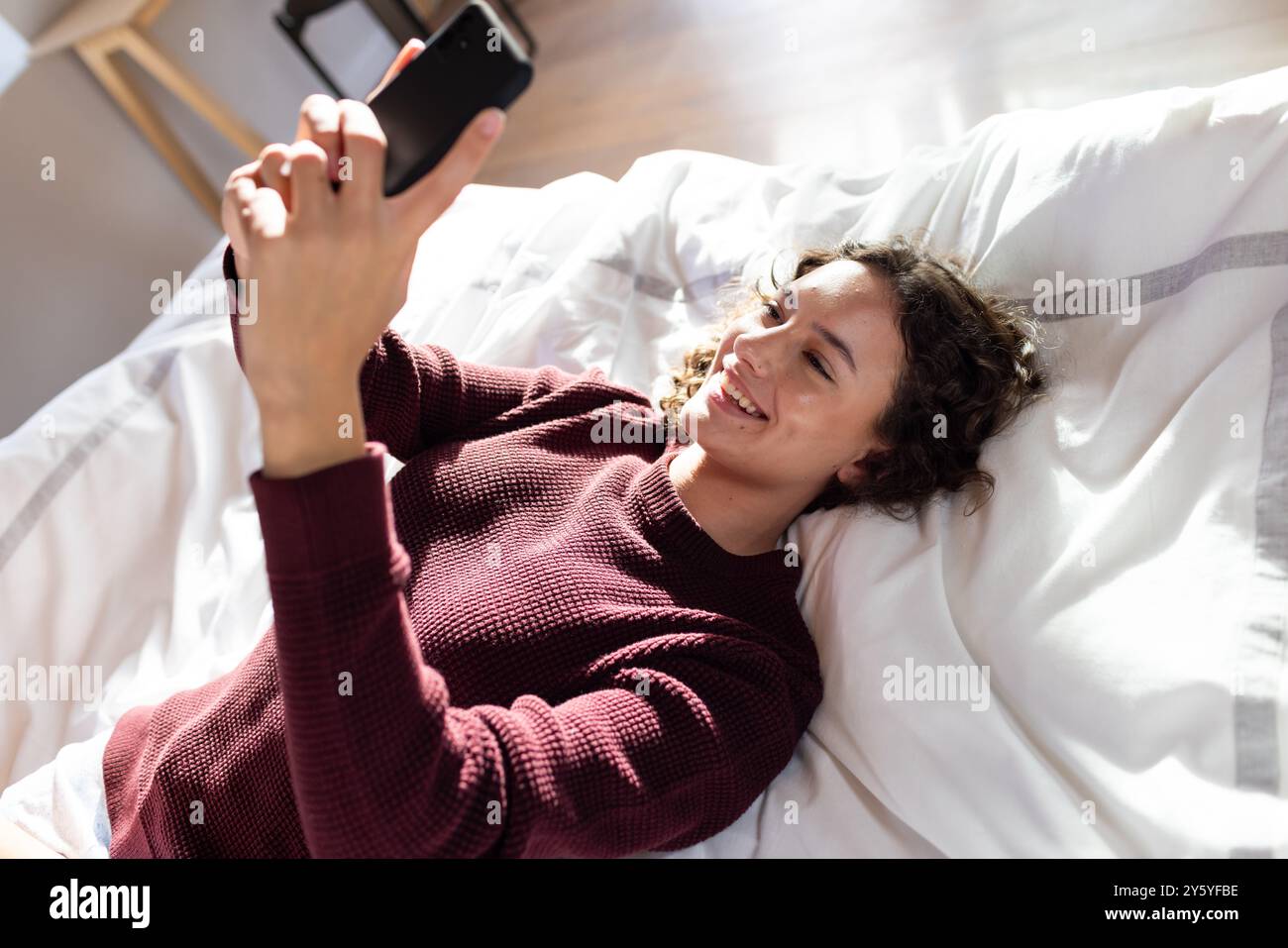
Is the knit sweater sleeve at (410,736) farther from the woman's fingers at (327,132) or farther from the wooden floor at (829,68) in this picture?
the wooden floor at (829,68)

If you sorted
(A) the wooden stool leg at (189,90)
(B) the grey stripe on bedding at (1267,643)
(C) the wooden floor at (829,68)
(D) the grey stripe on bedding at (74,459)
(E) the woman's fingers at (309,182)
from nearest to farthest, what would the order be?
1. (E) the woman's fingers at (309,182)
2. (B) the grey stripe on bedding at (1267,643)
3. (D) the grey stripe on bedding at (74,459)
4. (C) the wooden floor at (829,68)
5. (A) the wooden stool leg at (189,90)

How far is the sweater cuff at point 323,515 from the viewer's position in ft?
2.27

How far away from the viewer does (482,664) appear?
0.96m

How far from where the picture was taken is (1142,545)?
1.02 metres

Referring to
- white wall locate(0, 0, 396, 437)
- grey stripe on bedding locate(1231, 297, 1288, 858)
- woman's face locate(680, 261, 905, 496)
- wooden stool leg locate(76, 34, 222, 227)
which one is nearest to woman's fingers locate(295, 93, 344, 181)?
woman's face locate(680, 261, 905, 496)

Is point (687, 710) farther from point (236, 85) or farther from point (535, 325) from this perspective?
point (236, 85)

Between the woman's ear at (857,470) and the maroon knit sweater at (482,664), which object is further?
the woman's ear at (857,470)

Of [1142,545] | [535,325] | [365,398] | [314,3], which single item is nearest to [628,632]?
[365,398]

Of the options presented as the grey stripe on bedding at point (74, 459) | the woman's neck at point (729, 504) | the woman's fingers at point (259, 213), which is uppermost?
the woman's fingers at point (259, 213)

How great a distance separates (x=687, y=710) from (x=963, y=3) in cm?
198

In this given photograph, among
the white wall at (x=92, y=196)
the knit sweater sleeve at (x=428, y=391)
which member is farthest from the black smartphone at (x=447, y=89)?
the white wall at (x=92, y=196)

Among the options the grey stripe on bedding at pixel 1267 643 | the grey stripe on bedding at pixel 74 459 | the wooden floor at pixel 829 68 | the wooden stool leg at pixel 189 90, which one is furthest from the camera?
the wooden stool leg at pixel 189 90

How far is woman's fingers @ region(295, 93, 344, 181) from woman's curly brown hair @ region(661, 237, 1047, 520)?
66 centimetres

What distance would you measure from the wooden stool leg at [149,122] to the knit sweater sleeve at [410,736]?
189 cm
